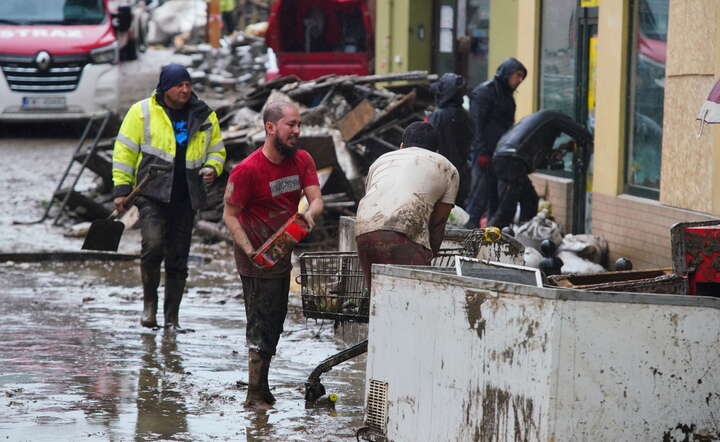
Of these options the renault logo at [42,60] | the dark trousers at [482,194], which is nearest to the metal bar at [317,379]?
the dark trousers at [482,194]

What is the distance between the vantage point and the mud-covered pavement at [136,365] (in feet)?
22.3

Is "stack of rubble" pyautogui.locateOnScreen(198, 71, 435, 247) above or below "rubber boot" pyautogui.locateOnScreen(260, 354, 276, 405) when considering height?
above

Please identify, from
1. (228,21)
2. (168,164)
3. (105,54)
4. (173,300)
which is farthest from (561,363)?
(228,21)

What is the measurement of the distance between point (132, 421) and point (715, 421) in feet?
10.1

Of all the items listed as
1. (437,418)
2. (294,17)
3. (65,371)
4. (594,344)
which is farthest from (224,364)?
(294,17)

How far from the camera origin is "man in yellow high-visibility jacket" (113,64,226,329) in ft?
30.5

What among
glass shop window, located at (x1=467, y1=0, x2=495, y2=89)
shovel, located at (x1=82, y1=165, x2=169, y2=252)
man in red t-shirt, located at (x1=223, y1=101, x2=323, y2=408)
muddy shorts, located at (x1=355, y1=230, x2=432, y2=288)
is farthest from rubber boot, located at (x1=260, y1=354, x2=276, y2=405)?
glass shop window, located at (x1=467, y1=0, x2=495, y2=89)

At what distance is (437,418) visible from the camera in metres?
5.67

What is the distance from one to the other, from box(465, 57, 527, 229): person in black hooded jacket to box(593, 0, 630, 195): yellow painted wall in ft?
2.58

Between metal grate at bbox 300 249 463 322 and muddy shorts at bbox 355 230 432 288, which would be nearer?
muddy shorts at bbox 355 230 432 288

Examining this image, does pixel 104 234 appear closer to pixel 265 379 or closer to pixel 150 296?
pixel 150 296

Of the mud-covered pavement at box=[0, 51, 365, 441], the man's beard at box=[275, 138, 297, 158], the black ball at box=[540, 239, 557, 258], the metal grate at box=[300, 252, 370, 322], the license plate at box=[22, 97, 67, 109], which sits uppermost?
the man's beard at box=[275, 138, 297, 158]

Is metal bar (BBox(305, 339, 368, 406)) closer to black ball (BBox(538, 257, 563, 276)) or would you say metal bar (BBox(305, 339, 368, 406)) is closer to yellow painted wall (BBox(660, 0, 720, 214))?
yellow painted wall (BBox(660, 0, 720, 214))

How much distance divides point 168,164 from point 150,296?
40.5 inches
